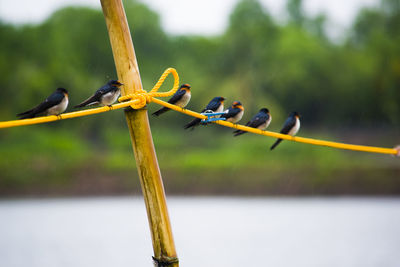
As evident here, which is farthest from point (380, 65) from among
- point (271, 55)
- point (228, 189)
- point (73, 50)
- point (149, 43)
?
point (73, 50)

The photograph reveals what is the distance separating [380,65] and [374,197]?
11.4 meters

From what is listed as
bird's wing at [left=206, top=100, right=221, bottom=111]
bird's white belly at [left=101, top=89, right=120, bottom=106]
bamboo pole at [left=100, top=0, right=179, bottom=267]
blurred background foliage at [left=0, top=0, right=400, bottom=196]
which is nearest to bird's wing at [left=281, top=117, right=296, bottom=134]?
bird's wing at [left=206, top=100, right=221, bottom=111]

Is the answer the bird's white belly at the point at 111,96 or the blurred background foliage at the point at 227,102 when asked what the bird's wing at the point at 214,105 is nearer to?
the bird's white belly at the point at 111,96

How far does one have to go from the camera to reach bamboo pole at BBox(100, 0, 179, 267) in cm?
419

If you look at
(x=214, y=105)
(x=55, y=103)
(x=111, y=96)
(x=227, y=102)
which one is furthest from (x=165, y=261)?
(x=227, y=102)

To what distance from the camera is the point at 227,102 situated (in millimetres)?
33719

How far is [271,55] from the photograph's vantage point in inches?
1743

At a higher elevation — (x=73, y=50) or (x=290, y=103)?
(x=73, y=50)

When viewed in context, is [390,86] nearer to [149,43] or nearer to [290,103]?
[290,103]

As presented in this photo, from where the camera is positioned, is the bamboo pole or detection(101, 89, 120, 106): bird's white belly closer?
the bamboo pole

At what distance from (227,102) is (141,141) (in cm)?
2962

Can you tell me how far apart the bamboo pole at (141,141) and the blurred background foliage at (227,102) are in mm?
29854

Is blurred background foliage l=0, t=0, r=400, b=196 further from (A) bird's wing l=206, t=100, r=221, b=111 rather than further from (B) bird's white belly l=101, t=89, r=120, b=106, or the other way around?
(B) bird's white belly l=101, t=89, r=120, b=106

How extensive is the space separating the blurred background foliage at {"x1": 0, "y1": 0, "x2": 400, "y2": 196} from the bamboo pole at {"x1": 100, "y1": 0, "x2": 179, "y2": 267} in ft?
97.9
